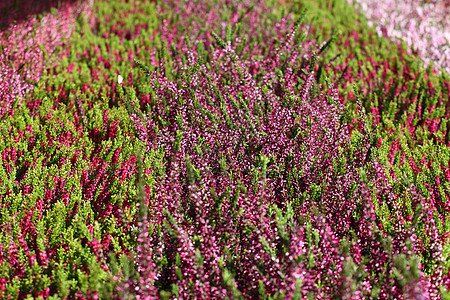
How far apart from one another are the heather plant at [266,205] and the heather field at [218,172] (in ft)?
0.04

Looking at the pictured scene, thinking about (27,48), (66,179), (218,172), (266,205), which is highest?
(27,48)

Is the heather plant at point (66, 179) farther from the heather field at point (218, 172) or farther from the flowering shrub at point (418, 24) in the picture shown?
the flowering shrub at point (418, 24)

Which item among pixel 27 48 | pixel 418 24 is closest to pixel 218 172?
pixel 27 48

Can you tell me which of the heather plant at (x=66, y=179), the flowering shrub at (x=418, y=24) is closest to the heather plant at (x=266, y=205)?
the heather plant at (x=66, y=179)

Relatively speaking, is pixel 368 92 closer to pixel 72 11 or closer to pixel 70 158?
pixel 70 158

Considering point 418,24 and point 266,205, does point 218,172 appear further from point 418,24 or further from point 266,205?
point 418,24

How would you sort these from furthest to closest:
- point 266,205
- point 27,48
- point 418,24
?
point 418,24 → point 27,48 → point 266,205

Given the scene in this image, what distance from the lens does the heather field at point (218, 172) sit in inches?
66.0

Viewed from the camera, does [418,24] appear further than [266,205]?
Yes

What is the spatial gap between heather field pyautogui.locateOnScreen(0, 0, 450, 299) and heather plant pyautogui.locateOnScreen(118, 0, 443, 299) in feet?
0.04

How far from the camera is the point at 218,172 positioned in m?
2.20

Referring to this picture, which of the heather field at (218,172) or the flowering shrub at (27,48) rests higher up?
the flowering shrub at (27,48)

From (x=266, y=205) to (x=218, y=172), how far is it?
430mm

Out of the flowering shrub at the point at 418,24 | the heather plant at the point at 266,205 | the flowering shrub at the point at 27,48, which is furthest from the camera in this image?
the flowering shrub at the point at 418,24
